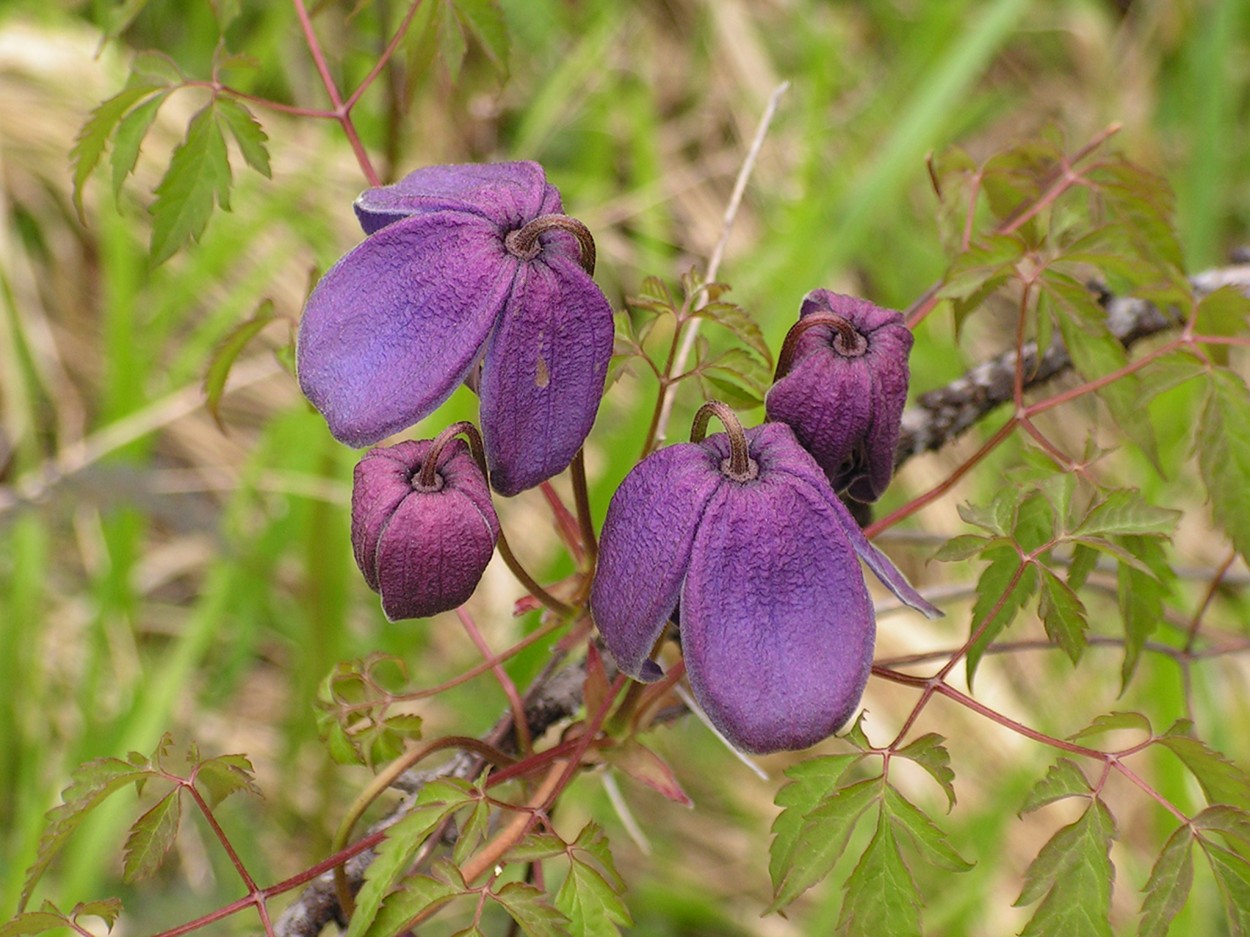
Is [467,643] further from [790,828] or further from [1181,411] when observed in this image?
[790,828]

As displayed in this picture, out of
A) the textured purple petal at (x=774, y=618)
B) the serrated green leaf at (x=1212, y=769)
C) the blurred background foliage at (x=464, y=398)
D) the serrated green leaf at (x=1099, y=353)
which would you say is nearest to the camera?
the textured purple petal at (x=774, y=618)

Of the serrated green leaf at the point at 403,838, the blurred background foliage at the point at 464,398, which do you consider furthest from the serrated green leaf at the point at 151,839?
the blurred background foliage at the point at 464,398

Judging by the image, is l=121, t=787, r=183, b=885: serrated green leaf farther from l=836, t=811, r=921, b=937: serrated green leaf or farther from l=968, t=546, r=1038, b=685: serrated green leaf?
l=968, t=546, r=1038, b=685: serrated green leaf

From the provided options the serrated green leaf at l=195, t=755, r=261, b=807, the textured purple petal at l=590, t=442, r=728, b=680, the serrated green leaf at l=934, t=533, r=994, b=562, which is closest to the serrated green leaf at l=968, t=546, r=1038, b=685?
the serrated green leaf at l=934, t=533, r=994, b=562

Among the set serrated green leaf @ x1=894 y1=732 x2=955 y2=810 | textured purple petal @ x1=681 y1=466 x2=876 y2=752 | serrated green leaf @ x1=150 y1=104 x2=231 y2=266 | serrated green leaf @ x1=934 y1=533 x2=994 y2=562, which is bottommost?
serrated green leaf @ x1=894 y1=732 x2=955 y2=810

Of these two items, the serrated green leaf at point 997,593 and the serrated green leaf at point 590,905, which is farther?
the serrated green leaf at point 997,593

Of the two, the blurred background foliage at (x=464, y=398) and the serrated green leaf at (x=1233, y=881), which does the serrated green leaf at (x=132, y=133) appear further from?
the serrated green leaf at (x=1233, y=881)
